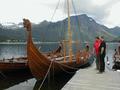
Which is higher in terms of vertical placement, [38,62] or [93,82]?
[38,62]

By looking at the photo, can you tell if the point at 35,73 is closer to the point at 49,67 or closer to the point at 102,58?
the point at 49,67

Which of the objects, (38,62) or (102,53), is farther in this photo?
(38,62)

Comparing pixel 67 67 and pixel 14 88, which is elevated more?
pixel 67 67

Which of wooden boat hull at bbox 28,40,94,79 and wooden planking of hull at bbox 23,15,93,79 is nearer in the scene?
wooden planking of hull at bbox 23,15,93,79

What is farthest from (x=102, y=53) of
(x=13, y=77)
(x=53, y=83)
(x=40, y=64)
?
(x=13, y=77)

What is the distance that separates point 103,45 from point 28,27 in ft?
14.8

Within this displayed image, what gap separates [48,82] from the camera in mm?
18406

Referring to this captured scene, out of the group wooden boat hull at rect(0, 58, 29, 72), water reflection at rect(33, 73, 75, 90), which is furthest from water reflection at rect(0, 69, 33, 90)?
water reflection at rect(33, 73, 75, 90)

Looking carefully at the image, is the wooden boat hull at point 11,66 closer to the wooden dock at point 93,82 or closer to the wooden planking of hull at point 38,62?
the wooden planking of hull at point 38,62

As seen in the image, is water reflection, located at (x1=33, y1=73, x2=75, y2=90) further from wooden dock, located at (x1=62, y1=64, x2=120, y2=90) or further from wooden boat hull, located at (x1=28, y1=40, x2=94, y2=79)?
wooden dock, located at (x1=62, y1=64, x2=120, y2=90)

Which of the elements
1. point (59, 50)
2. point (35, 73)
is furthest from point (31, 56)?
point (59, 50)

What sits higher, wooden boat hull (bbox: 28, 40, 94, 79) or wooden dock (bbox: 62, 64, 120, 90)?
wooden boat hull (bbox: 28, 40, 94, 79)

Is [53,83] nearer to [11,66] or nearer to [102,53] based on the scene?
[11,66]

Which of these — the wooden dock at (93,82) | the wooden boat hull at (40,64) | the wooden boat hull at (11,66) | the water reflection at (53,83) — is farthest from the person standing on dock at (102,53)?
the wooden boat hull at (11,66)
